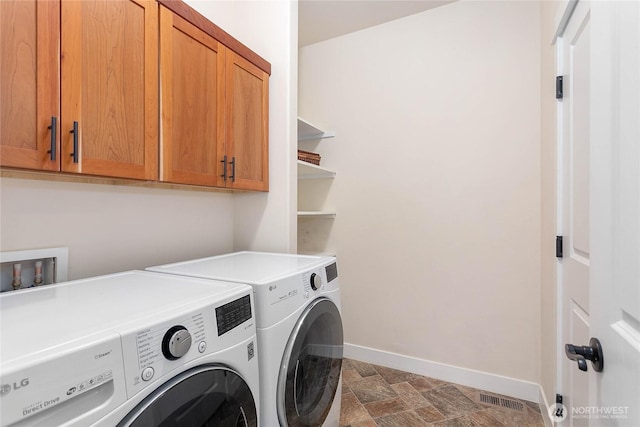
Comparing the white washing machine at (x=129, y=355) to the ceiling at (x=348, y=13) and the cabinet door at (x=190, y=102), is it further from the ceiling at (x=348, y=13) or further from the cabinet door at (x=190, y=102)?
the ceiling at (x=348, y=13)

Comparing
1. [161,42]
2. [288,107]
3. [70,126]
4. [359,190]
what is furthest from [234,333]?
[359,190]

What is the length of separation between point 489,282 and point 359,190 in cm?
119

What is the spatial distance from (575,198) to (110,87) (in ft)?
6.26

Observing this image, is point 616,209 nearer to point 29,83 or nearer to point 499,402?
point 29,83

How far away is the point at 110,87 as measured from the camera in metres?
1.06

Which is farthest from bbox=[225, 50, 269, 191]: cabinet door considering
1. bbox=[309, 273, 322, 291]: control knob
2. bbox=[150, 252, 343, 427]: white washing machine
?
bbox=[309, 273, 322, 291]: control knob

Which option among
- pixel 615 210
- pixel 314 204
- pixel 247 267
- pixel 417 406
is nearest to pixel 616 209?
pixel 615 210

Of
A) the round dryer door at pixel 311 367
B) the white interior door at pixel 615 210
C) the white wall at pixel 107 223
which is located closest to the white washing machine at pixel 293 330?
the round dryer door at pixel 311 367

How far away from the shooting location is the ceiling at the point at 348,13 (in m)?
2.27

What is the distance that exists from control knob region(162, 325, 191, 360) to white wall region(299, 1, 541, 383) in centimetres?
197

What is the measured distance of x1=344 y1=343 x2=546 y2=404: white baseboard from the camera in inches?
79.4

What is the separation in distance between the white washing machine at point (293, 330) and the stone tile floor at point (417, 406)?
44 cm

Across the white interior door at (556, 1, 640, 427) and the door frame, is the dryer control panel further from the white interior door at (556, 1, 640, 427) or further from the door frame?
the door frame

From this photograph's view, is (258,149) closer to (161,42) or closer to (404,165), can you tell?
(161,42)
